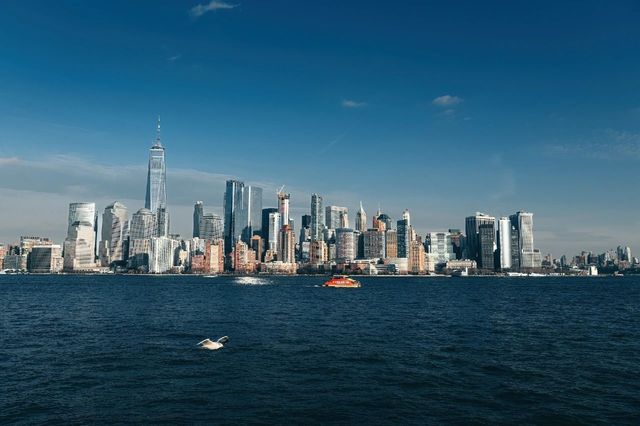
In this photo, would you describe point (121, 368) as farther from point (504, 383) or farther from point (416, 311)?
point (416, 311)

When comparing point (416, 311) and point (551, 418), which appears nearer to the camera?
point (551, 418)

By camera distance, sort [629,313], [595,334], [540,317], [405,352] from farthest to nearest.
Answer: [629,313] → [540,317] → [595,334] → [405,352]

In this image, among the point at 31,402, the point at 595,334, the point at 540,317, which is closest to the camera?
the point at 31,402

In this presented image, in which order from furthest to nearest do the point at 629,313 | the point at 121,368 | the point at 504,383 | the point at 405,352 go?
the point at 629,313, the point at 405,352, the point at 121,368, the point at 504,383

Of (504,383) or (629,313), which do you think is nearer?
(504,383)

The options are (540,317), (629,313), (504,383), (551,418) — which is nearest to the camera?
(551,418)

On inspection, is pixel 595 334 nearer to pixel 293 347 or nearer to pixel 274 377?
pixel 293 347

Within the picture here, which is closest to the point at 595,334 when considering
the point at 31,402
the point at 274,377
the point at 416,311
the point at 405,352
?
the point at 405,352

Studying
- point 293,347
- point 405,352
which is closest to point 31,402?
point 293,347
